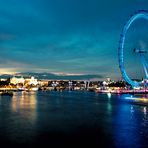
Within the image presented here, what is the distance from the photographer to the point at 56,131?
2689 cm

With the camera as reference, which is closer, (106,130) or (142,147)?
(142,147)

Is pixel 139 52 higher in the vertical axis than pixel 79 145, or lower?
higher

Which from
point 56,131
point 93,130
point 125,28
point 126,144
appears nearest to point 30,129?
point 56,131

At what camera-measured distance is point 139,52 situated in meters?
75.9

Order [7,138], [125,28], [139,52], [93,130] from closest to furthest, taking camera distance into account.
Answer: [7,138] < [93,130] < [125,28] < [139,52]

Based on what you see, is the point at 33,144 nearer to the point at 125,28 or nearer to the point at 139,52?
the point at 125,28

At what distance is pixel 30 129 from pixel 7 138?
5.00 m

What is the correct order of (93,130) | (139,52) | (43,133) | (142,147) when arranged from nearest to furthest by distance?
1. (142,147)
2. (43,133)
3. (93,130)
4. (139,52)

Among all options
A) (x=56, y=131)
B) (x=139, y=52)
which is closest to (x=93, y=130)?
(x=56, y=131)

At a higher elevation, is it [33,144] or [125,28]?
[125,28]

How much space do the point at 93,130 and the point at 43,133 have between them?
416cm

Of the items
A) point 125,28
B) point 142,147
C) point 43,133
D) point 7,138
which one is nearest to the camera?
point 142,147

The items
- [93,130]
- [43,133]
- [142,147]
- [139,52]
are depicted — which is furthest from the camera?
[139,52]

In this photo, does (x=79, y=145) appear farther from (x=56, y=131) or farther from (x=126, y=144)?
(x=56, y=131)
